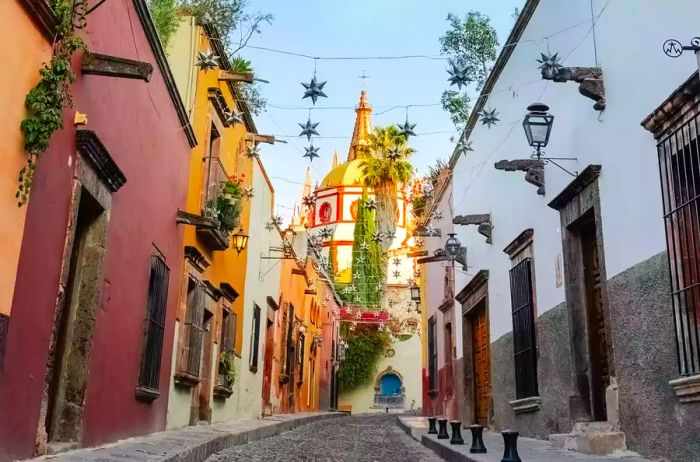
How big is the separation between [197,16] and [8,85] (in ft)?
23.0

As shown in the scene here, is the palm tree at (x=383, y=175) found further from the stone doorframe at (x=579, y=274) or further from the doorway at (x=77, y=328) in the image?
the doorway at (x=77, y=328)

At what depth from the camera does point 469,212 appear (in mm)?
13188

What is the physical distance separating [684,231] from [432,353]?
13.1 metres

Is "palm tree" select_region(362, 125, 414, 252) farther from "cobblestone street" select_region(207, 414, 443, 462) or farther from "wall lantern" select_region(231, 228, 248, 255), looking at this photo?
"cobblestone street" select_region(207, 414, 443, 462)

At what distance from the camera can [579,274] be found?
7.63 m

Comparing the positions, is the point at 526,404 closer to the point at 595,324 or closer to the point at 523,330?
the point at 523,330

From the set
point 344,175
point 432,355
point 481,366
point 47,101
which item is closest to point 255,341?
point 432,355

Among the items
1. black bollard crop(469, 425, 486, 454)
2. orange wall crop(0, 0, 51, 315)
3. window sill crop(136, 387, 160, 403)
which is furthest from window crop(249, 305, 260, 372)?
orange wall crop(0, 0, 51, 315)

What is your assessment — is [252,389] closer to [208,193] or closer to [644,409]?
[208,193]

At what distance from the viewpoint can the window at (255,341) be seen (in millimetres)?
14992

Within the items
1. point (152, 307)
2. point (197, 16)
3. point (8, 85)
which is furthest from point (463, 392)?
point (8, 85)

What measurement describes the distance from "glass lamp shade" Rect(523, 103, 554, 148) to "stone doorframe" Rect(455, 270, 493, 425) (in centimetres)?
486

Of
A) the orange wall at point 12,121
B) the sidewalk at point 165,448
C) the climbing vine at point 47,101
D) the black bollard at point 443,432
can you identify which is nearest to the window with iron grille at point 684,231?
the sidewalk at point 165,448

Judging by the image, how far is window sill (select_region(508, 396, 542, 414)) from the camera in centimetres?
877
